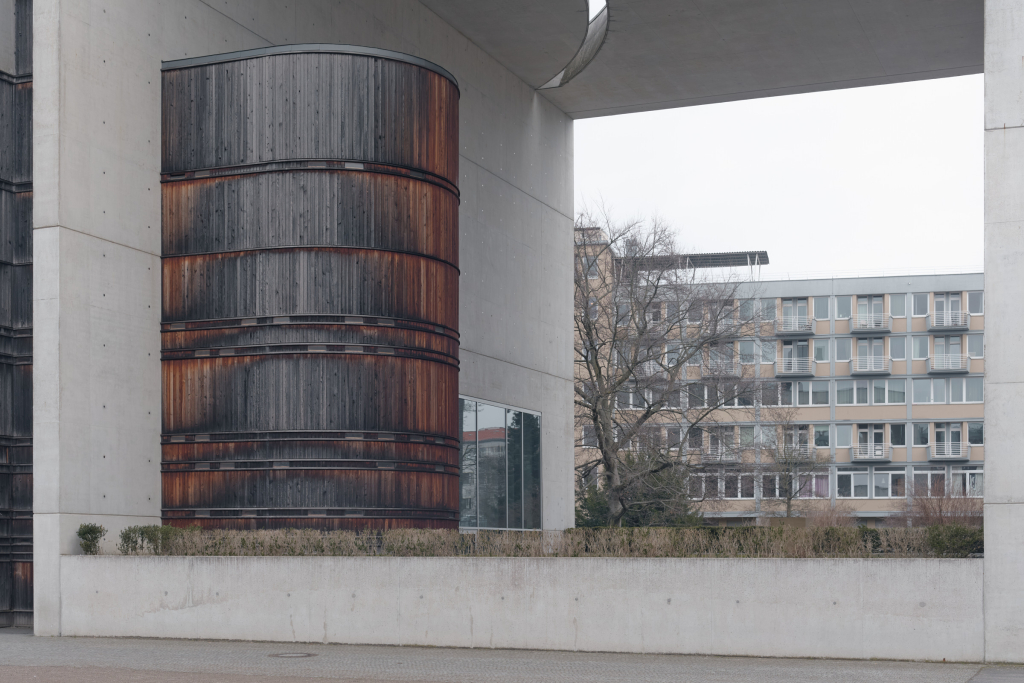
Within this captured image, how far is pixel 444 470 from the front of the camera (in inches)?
936

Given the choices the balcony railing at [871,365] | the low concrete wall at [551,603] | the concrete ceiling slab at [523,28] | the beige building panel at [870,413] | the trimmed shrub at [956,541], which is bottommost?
the low concrete wall at [551,603]

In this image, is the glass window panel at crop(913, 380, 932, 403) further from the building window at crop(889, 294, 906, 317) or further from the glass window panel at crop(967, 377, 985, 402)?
the building window at crop(889, 294, 906, 317)

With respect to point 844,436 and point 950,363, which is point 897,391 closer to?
point 950,363

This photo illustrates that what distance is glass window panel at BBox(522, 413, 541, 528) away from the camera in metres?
34.6

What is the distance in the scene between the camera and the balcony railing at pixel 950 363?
83.4m

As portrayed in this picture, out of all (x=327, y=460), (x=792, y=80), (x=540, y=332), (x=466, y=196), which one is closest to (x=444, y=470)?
(x=327, y=460)

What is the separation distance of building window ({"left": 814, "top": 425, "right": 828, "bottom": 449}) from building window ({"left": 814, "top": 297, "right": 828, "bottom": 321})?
743 centimetres

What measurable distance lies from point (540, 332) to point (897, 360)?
5408cm

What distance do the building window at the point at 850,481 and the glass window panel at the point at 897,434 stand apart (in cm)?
269

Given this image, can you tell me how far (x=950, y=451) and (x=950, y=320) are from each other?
8.71 m

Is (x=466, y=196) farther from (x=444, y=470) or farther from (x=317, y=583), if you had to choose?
(x=317, y=583)

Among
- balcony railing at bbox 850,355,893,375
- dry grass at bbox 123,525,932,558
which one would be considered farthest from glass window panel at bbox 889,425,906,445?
dry grass at bbox 123,525,932,558

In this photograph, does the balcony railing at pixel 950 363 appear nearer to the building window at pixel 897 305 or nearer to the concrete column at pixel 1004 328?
the building window at pixel 897 305

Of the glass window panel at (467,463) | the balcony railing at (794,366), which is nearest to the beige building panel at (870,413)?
the balcony railing at (794,366)
